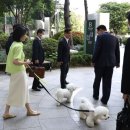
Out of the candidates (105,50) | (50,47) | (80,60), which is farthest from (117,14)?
(105,50)

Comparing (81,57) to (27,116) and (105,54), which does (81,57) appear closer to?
(105,54)

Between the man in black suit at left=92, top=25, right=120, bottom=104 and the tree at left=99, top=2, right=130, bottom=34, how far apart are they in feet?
226

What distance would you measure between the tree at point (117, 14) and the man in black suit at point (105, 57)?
69010 millimetres

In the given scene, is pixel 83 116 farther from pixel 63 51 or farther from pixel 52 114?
pixel 63 51

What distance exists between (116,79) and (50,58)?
456 centimetres

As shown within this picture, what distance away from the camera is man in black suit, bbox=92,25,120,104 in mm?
8688

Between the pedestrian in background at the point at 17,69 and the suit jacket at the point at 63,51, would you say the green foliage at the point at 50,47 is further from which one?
the pedestrian in background at the point at 17,69

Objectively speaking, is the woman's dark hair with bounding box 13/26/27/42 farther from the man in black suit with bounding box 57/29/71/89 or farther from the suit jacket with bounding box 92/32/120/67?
the man in black suit with bounding box 57/29/71/89

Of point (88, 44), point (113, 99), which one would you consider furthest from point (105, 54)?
point (88, 44)

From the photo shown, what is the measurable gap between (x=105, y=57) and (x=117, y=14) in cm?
7628

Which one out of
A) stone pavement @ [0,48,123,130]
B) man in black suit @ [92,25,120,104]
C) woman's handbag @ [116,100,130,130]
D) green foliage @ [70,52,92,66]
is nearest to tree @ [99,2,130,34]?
green foliage @ [70,52,92,66]

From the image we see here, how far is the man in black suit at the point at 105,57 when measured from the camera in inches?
342

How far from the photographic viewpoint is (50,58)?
17375 mm

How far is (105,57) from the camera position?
8.70m
